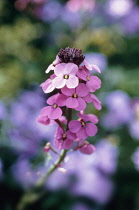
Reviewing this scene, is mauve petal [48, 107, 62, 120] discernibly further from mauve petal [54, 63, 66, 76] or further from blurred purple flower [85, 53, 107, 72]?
blurred purple flower [85, 53, 107, 72]

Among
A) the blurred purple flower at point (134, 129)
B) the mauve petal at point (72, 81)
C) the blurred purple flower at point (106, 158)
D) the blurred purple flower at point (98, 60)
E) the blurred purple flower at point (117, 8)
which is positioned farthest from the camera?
the blurred purple flower at point (117, 8)

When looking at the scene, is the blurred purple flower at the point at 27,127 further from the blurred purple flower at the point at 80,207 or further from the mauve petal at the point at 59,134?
the mauve petal at the point at 59,134

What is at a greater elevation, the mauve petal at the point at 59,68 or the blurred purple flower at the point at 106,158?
the blurred purple flower at the point at 106,158

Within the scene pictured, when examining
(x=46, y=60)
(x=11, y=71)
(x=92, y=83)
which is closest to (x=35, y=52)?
(x=46, y=60)

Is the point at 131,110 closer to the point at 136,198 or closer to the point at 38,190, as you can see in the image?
the point at 136,198

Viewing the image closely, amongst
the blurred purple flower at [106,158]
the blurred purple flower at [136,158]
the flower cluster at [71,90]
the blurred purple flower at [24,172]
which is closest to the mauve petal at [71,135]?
the flower cluster at [71,90]

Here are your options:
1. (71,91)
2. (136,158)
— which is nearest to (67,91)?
(71,91)

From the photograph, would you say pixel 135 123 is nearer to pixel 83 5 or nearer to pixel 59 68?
pixel 83 5
